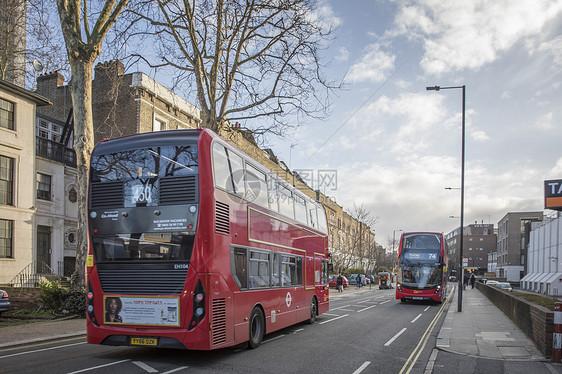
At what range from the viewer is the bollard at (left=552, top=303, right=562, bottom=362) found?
8.60 m

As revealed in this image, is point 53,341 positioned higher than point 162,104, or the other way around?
point 162,104

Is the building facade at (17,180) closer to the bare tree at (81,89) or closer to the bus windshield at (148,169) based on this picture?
the bare tree at (81,89)

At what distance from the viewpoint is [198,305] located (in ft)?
26.7

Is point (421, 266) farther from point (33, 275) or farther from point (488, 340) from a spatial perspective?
point (33, 275)

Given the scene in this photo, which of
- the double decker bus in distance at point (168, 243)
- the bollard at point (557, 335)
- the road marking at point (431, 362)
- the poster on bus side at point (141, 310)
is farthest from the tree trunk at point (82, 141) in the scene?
the bollard at point (557, 335)

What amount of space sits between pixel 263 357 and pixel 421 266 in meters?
17.8

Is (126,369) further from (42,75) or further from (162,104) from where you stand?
(42,75)

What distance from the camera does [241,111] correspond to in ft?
72.6

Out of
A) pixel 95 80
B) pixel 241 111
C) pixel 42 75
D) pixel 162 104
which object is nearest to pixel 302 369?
pixel 241 111

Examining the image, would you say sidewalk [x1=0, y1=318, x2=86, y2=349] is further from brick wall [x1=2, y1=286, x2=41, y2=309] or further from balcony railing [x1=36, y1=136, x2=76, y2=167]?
balcony railing [x1=36, y1=136, x2=76, y2=167]

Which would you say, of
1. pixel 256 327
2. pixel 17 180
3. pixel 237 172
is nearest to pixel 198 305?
pixel 256 327

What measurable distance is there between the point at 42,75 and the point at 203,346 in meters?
32.2

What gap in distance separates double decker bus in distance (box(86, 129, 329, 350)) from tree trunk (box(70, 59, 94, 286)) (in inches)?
314

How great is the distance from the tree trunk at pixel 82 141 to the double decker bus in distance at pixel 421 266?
16.3m
